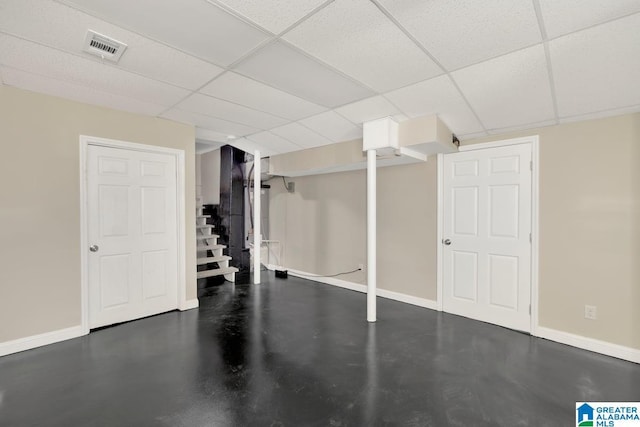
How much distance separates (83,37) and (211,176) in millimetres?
5220

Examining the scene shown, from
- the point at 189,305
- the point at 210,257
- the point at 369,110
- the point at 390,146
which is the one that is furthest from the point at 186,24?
the point at 210,257

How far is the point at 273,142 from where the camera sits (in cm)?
475

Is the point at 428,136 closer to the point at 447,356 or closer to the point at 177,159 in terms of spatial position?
the point at 447,356

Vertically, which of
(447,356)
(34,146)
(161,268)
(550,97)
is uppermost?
(550,97)

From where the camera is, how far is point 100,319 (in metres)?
3.27

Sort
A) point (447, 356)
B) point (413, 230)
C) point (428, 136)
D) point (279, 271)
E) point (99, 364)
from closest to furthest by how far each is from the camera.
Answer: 1. point (99, 364)
2. point (447, 356)
3. point (428, 136)
4. point (413, 230)
5. point (279, 271)

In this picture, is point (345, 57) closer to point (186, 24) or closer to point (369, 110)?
point (369, 110)

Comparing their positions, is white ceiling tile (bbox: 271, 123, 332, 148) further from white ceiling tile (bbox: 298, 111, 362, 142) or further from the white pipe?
the white pipe

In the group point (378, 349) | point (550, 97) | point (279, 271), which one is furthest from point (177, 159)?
point (550, 97)

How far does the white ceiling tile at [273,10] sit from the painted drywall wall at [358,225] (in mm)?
2747

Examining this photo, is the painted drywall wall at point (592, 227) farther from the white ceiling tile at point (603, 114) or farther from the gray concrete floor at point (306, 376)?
the gray concrete floor at point (306, 376)

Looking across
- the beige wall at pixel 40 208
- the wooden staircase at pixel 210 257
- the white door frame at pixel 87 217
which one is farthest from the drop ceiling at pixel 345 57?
the wooden staircase at pixel 210 257

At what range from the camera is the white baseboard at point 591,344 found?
2656mm

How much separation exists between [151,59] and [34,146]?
165 centimetres
